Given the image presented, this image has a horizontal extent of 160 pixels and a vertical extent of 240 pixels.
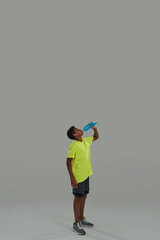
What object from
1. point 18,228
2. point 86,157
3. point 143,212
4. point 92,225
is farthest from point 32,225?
point 143,212

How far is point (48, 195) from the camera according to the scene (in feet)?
27.6

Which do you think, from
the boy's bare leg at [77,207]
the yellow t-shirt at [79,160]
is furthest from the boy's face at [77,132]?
the boy's bare leg at [77,207]

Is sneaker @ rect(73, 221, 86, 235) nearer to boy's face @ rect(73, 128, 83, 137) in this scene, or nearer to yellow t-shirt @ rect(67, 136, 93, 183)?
yellow t-shirt @ rect(67, 136, 93, 183)

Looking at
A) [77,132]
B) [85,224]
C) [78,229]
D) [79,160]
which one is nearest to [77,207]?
[78,229]

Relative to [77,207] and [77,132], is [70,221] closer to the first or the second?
[77,207]

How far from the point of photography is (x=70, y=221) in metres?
7.21

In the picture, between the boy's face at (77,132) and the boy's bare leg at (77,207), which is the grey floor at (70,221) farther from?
the boy's face at (77,132)

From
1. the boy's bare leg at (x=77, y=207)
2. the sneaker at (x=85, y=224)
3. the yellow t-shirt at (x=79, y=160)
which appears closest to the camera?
the yellow t-shirt at (x=79, y=160)

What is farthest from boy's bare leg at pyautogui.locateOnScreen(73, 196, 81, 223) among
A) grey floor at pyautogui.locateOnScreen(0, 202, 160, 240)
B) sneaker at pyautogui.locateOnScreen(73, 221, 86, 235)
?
grey floor at pyautogui.locateOnScreen(0, 202, 160, 240)

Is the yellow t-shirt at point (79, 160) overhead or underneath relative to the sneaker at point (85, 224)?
overhead

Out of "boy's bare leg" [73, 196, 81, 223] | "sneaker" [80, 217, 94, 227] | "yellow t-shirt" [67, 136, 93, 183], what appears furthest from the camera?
"sneaker" [80, 217, 94, 227]

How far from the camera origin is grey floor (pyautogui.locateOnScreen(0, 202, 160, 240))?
21.7 feet

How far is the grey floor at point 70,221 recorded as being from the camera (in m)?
6.61

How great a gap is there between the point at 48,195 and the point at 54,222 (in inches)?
50.7
